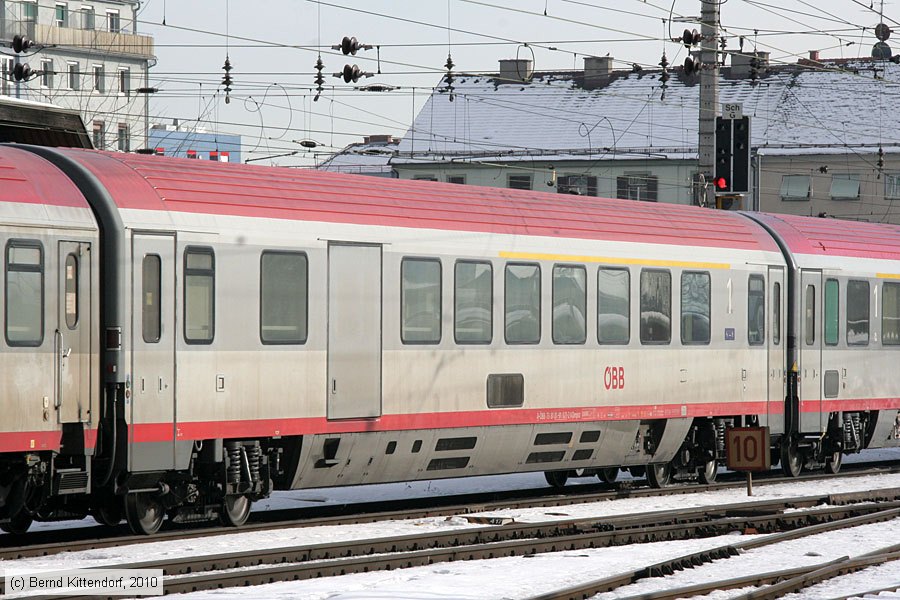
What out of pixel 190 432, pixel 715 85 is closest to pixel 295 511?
pixel 190 432

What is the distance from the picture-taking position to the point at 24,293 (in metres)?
13.4

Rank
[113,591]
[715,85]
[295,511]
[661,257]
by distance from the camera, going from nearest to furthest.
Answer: [113,591] < [295,511] < [661,257] < [715,85]

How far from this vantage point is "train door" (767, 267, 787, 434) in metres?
21.8

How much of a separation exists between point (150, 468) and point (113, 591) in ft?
9.61

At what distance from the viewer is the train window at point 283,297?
1540cm

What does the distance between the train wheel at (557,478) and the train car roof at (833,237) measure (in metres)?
4.59

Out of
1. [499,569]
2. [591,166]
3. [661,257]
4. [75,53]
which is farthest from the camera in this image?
[75,53]

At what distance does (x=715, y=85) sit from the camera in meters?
27.1

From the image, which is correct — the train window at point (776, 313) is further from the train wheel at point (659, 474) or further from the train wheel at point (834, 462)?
the train wheel at point (834, 462)

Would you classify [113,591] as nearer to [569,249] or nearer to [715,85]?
[569,249]

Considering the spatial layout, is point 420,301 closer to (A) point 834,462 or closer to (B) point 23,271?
(B) point 23,271

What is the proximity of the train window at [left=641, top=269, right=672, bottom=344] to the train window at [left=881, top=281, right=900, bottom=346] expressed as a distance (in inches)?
208

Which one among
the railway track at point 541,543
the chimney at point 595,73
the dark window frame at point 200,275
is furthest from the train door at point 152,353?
the chimney at point 595,73

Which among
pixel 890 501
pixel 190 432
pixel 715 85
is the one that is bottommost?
pixel 890 501
